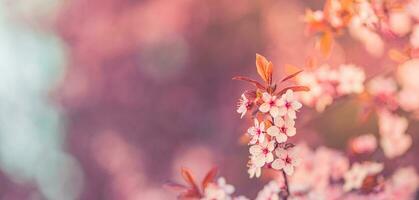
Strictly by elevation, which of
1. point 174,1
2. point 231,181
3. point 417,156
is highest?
point 174,1

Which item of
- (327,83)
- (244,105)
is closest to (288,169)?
(244,105)

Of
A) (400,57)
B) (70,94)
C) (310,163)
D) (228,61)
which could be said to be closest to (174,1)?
(228,61)

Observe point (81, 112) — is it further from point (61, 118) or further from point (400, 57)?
point (400, 57)

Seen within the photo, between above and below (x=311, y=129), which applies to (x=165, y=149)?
above

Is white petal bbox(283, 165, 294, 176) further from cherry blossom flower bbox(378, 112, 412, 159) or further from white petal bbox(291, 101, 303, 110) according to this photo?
cherry blossom flower bbox(378, 112, 412, 159)

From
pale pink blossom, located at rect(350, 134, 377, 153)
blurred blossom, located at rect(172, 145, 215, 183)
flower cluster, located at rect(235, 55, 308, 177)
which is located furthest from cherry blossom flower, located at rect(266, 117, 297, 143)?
blurred blossom, located at rect(172, 145, 215, 183)

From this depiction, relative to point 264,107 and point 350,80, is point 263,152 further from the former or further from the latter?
point 350,80

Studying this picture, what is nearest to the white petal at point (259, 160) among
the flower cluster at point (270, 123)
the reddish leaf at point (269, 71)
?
the flower cluster at point (270, 123)
